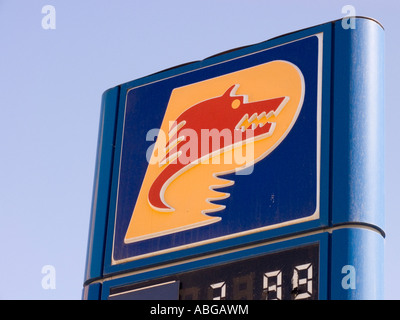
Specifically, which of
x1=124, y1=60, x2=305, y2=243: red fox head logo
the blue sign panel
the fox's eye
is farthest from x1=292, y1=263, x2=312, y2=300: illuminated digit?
the fox's eye

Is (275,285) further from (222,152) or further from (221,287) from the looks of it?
(222,152)

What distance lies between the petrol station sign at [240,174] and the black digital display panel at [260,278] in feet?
0.04

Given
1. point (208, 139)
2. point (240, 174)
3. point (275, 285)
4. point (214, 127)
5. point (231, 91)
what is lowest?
point (275, 285)

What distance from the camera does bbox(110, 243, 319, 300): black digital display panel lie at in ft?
47.5

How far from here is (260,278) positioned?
48.5ft

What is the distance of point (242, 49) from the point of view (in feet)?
55.0

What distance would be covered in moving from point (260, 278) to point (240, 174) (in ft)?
4.76

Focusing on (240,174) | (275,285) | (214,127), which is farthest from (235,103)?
(275,285)

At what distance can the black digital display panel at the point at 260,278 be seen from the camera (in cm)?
1448

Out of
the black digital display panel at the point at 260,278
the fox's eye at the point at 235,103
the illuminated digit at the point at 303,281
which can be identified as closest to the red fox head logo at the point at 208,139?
the fox's eye at the point at 235,103

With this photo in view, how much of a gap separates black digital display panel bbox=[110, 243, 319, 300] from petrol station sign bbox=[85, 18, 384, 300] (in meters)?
0.01

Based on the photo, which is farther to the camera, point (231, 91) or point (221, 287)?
point (231, 91)

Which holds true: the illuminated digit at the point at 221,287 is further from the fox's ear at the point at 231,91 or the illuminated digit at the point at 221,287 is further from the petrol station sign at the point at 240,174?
the fox's ear at the point at 231,91
